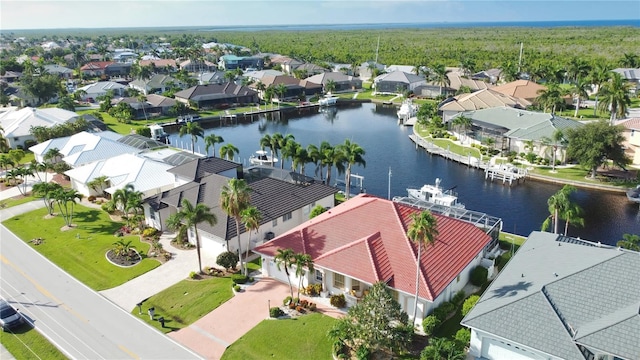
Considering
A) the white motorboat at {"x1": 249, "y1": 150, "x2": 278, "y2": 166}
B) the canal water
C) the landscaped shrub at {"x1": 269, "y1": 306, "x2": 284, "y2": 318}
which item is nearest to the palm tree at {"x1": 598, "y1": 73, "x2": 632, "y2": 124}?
the canal water

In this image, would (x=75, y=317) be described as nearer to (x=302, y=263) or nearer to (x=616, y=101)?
(x=302, y=263)

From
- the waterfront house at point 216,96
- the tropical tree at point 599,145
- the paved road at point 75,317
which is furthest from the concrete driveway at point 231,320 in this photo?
the waterfront house at point 216,96

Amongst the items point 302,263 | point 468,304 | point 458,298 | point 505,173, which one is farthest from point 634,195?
point 302,263

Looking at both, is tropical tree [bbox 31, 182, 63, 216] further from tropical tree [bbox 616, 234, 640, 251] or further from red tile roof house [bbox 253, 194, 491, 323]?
tropical tree [bbox 616, 234, 640, 251]

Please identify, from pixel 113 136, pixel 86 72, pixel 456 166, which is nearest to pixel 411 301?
pixel 456 166

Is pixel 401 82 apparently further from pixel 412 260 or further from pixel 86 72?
pixel 86 72

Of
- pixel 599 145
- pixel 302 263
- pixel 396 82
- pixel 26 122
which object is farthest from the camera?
pixel 396 82
